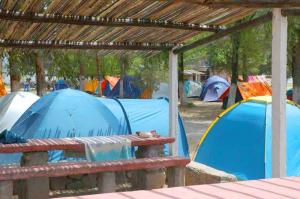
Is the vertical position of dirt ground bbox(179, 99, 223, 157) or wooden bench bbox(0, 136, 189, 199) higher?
wooden bench bbox(0, 136, 189, 199)

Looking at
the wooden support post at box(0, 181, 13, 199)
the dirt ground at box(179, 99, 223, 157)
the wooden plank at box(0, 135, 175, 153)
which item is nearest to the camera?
the wooden support post at box(0, 181, 13, 199)

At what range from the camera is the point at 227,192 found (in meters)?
2.23

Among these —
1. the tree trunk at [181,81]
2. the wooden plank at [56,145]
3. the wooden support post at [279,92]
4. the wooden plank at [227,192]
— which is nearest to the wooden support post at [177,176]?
the wooden plank at [56,145]

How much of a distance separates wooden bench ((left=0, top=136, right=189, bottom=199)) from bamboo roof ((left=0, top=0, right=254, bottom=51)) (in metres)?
1.27

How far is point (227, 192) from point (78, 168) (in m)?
2.86

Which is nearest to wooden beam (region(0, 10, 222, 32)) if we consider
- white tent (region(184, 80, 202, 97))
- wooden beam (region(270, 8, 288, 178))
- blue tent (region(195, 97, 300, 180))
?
wooden beam (region(270, 8, 288, 178))

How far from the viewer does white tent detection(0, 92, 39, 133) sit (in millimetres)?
9211

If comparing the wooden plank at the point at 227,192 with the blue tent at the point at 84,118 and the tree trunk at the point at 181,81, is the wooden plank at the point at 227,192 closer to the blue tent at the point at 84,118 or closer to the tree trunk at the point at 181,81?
the blue tent at the point at 84,118

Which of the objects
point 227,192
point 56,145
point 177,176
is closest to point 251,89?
point 177,176

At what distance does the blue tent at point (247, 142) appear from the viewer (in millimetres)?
5824

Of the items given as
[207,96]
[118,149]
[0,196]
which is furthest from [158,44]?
[207,96]

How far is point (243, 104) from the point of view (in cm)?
666

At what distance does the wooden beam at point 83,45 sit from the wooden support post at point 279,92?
2376 mm

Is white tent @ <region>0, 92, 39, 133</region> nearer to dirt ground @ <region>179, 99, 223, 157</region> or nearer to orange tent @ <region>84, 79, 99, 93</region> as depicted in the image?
dirt ground @ <region>179, 99, 223, 157</region>
